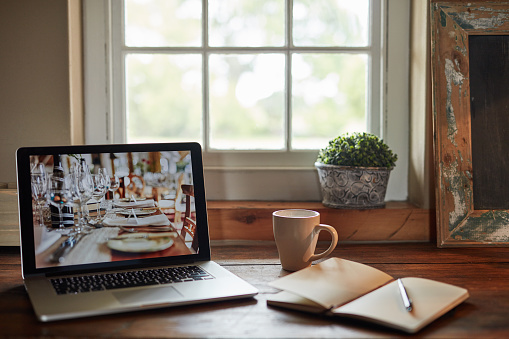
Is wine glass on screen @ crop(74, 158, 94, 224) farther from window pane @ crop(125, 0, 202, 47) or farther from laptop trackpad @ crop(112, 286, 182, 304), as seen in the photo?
window pane @ crop(125, 0, 202, 47)

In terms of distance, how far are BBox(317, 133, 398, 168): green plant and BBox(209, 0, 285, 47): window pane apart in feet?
1.22

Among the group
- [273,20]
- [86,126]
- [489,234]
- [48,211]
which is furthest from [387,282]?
[86,126]

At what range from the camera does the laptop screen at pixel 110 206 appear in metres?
1.00

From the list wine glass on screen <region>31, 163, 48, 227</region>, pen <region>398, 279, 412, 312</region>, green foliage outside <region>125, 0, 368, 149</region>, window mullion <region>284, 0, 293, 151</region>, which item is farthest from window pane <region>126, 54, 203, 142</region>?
pen <region>398, 279, 412, 312</region>

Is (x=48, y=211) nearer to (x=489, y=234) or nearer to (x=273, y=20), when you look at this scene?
(x=273, y=20)

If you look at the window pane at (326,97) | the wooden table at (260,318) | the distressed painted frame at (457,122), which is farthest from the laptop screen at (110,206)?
the distressed painted frame at (457,122)

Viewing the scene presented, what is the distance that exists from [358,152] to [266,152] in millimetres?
Answer: 310

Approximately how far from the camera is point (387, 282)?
0.99 metres

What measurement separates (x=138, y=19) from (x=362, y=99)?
2.31 feet

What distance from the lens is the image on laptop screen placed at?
3.32 ft

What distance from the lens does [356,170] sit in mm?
1309

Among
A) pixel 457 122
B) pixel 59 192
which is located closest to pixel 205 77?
pixel 59 192

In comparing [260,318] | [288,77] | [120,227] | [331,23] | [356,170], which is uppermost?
[331,23]

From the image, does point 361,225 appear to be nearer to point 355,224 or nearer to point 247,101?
point 355,224
